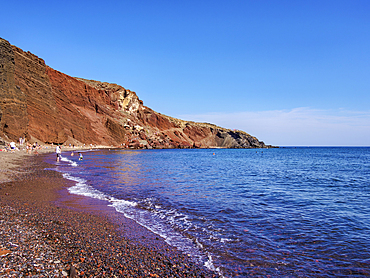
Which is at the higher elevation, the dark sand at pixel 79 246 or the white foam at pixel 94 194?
the dark sand at pixel 79 246

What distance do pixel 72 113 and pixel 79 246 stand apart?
230 ft

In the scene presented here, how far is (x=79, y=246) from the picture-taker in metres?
5.34

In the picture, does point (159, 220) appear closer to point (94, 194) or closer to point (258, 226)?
point (258, 226)

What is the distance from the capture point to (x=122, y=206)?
32.0 ft

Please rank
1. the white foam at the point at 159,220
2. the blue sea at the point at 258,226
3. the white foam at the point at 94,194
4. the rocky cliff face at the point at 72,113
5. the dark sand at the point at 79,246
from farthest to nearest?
the rocky cliff face at the point at 72,113 < the white foam at the point at 94,194 < the white foam at the point at 159,220 < the blue sea at the point at 258,226 < the dark sand at the point at 79,246

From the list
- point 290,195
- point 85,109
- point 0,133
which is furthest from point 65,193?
point 85,109

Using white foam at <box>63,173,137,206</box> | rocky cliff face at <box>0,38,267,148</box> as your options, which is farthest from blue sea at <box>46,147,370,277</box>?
rocky cliff face at <box>0,38,267,148</box>

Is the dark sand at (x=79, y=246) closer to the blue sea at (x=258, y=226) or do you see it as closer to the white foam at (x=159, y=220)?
the white foam at (x=159, y=220)

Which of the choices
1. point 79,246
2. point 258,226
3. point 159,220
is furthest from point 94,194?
point 258,226

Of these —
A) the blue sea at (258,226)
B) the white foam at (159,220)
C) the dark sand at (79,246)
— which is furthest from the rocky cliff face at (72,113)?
the dark sand at (79,246)

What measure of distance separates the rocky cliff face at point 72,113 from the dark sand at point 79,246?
127 feet

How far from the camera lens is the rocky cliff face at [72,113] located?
4178 cm

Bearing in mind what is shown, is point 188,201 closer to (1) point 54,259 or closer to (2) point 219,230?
(2) point 219,230

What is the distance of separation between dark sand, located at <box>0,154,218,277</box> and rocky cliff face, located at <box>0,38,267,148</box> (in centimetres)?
3862
